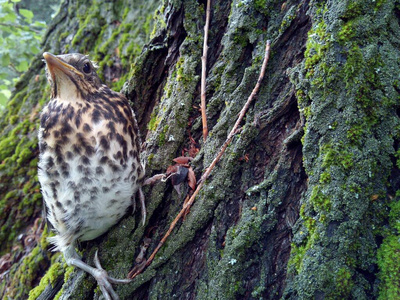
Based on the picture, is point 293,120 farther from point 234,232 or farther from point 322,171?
point 234,232

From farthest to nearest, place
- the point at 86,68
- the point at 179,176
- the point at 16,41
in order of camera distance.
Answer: the point at 16,41 → the point at 86,68 → the point at 179,176

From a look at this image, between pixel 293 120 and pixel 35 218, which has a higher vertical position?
pixel 293 120

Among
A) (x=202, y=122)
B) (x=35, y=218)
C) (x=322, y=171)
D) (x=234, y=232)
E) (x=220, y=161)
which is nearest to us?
(x=322, y=171)

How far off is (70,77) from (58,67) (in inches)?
3.9

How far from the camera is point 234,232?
1847 millimetres

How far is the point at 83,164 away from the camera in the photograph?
219 cm

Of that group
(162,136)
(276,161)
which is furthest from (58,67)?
(276,161)

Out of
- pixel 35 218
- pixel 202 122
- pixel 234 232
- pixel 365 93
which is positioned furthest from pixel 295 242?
pixel 35 218

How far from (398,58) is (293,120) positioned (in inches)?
22.6

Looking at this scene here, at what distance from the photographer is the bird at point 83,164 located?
2.21 meters

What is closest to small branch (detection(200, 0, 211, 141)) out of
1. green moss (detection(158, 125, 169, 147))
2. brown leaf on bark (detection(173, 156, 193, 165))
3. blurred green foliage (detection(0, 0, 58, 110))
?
brown leaf on bark (detection(173, 156, 193, 165))

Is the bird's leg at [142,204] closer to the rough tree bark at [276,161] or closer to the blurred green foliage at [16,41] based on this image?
the rough tree bark at [276,161]

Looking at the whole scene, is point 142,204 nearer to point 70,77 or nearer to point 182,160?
point 182,160

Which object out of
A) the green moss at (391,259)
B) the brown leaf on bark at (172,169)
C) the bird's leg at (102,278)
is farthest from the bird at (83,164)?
the green moss at (391,259)
